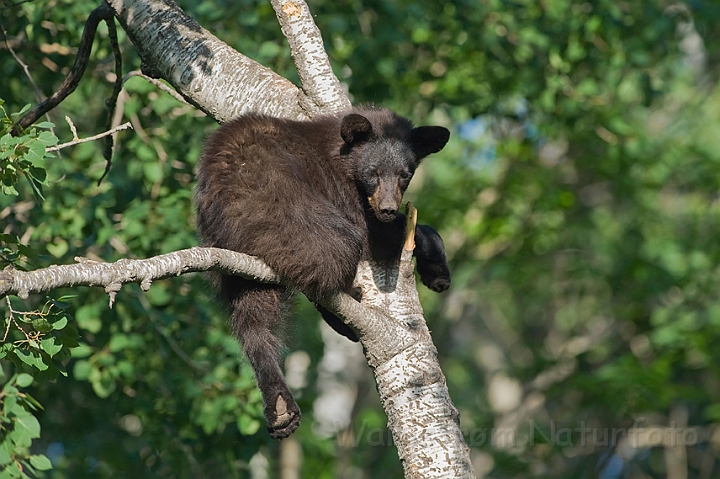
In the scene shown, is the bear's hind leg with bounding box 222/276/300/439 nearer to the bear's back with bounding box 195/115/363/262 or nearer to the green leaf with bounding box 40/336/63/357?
the bear's back with bounding box 195/115/363/262

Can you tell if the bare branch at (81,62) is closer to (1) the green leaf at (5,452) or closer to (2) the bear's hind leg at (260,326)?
(2) the bear's hind leg at (260,326)

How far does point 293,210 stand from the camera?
4.48 meters

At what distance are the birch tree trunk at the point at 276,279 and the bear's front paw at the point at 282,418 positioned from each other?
60 centimetres

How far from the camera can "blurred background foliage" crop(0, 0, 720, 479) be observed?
251 inches

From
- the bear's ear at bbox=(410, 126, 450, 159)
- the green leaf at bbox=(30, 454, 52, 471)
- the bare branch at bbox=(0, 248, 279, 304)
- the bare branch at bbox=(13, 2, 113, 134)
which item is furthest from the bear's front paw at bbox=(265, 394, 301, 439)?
the bare branch at bbox=(13, 2, 113, 134)

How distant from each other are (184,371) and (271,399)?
8.01ft

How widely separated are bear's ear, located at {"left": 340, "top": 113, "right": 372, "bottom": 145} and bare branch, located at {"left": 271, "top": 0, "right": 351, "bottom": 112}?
156 millimetres

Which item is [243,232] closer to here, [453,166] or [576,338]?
[453,166]

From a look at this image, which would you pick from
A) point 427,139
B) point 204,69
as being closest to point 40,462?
point 204,69

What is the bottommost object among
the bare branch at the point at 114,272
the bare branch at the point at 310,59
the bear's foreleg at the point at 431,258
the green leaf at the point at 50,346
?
the bear's foreleg at the point at 431,258

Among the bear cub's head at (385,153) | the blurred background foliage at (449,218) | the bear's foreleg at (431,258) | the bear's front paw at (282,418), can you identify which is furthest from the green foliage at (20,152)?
the bear's foreleg at (431,258)

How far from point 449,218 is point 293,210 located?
22.8ft

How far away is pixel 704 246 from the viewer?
1219 centimetres

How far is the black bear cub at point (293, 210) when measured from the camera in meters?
4.36
